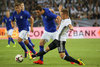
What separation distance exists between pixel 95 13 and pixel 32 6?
7.68 metres

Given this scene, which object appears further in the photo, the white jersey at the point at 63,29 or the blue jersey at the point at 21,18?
the blue jersey at the point at 21,18

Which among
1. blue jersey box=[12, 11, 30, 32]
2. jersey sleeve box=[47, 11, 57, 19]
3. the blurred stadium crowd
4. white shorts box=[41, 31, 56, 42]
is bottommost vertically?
the blurred stadium crowd

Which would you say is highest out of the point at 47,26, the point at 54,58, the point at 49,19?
the point at 49,19

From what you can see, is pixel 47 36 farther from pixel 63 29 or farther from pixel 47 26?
pixel 63 29

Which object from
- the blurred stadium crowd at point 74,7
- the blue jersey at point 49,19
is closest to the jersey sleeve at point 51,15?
the blue jersey at point 49,19

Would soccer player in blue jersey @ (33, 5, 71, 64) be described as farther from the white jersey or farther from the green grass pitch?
the white jersey

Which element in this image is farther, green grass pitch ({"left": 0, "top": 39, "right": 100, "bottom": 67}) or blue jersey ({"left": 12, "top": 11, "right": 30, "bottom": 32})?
blue jersey ({"left": 12, "top": 11, "right": 30, "bottom": 32})

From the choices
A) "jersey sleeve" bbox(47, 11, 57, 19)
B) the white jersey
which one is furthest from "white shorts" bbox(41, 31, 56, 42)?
the white jersey

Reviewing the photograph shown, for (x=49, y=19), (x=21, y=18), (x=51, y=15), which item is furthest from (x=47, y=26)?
(x=21, y=18)

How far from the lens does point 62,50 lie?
8.70m

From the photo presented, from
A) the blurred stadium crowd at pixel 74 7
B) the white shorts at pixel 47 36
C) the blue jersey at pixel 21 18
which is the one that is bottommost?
the blurred stadium crowd at pixel 74 7

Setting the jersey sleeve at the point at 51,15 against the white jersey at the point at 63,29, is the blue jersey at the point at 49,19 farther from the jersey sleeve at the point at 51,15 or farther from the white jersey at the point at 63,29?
the white jersey at the point at 63,29

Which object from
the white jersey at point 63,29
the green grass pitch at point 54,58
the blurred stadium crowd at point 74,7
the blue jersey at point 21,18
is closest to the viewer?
the white jersey at point 63,29

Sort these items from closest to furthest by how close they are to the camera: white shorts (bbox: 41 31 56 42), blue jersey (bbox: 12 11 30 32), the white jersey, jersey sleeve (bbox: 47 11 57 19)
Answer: the white jersey
jersey sleeve (bbox: 47 11 57 19)
white shorts (bbox: 41 31 56 42)
blue jersey (bbox: 12 11 30 32)
